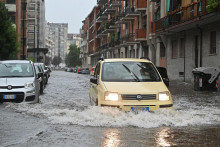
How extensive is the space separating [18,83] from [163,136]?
21.9 ft

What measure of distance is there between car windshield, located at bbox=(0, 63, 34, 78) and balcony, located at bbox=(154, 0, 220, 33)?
1161 centimetres

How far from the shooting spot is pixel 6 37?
40812 mm

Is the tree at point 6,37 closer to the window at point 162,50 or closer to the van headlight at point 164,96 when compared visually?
the window at point 162,50

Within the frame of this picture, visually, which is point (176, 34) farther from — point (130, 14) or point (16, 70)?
point (16, 70)

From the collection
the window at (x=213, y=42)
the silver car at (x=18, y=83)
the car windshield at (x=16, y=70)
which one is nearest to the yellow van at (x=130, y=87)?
the silver car at (x=18, y=83)

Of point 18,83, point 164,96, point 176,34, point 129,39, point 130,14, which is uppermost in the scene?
point 130,14

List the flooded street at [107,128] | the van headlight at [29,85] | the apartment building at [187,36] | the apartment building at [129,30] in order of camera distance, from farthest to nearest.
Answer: the apartment building at [129,30] < the apartment building at [187,36] < the van headlight at [29,85] < the flooded street at [107,128]

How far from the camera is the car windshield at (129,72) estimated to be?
973 cm

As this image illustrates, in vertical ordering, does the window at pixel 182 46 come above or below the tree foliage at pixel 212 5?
below

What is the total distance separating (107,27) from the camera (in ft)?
203

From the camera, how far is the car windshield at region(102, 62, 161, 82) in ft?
31.9

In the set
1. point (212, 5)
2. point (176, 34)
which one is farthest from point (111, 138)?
point (176, 34)

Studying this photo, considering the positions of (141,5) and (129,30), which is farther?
(129,30)

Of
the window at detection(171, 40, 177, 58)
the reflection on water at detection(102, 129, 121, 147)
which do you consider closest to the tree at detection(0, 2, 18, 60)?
the window at detection(171, 40, 177, 58)
